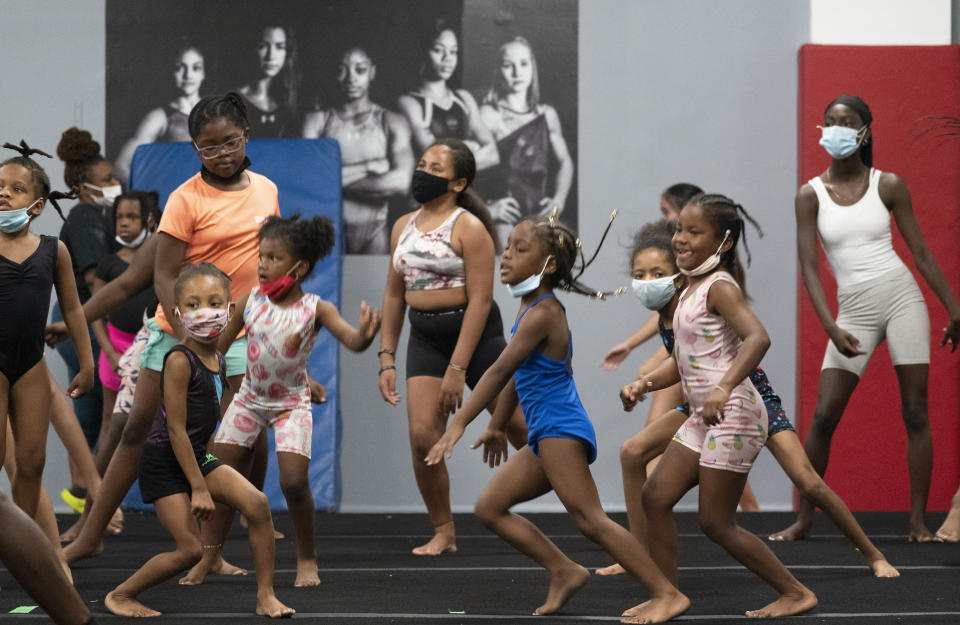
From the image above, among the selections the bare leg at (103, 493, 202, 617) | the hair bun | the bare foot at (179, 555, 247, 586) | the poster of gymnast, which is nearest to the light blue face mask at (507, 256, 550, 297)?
the bare leg at (103, 493, 202, 617)

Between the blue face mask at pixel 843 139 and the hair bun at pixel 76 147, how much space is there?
372 cm

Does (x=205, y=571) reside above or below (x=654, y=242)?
below

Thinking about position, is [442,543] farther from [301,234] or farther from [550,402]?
[550,402]

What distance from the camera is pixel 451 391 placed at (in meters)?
4.46

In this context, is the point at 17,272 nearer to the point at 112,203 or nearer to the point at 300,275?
the point at 300,275

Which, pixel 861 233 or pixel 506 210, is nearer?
pixel 861 233

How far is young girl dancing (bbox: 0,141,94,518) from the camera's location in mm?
3834

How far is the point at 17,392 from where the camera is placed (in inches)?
152

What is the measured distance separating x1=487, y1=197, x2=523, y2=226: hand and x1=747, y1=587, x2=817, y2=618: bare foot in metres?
3.71

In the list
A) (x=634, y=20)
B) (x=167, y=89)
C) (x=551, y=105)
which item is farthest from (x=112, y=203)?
(x=634, y=20)

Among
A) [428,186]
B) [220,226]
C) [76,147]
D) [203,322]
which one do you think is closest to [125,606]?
[203,322]

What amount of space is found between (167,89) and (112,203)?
878 millimetres

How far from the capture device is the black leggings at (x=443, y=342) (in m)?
4.86

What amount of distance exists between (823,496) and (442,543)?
5.16 feet
